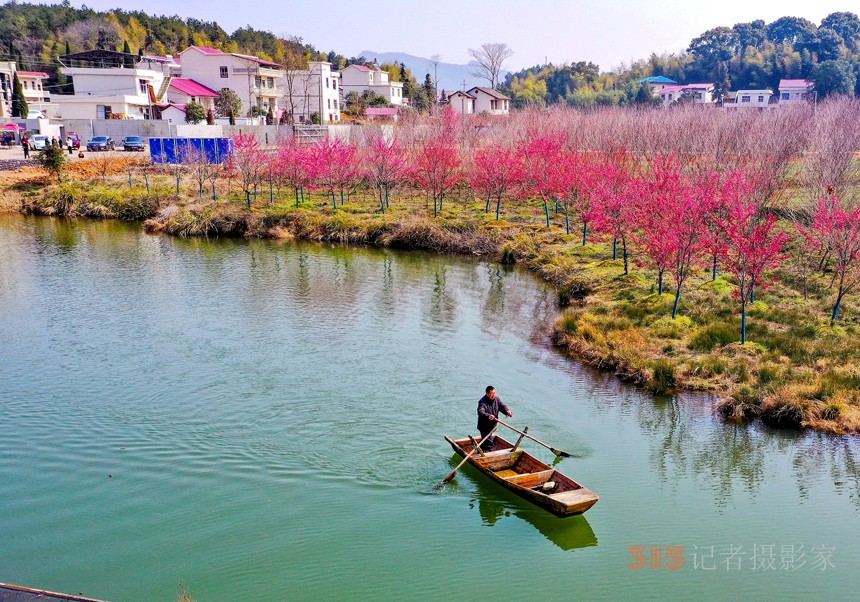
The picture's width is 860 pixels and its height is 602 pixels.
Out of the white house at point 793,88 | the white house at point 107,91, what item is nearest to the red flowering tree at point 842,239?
the white house at point 107,91

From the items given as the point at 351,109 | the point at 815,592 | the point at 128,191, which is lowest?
the point at 815,592

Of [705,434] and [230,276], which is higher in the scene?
[230,276]

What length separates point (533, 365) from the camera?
2161cm

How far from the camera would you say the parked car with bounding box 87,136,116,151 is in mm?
56094

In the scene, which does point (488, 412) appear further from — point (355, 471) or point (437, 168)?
point (437, 168)

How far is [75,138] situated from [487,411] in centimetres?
5346

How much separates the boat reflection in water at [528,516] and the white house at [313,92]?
199 ft

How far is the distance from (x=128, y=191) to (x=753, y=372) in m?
40.7

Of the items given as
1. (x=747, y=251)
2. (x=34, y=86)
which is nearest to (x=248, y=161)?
(x=747, y=251)

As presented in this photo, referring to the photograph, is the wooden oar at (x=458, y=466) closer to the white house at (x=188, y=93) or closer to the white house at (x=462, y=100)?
the white house at (x=188, y=93)

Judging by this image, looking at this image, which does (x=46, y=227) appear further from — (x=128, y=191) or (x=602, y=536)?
(x=602, y=536)

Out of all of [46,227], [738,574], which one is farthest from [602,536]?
[46,227]

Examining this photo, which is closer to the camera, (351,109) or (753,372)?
(753,372)

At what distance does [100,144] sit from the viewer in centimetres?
5619
